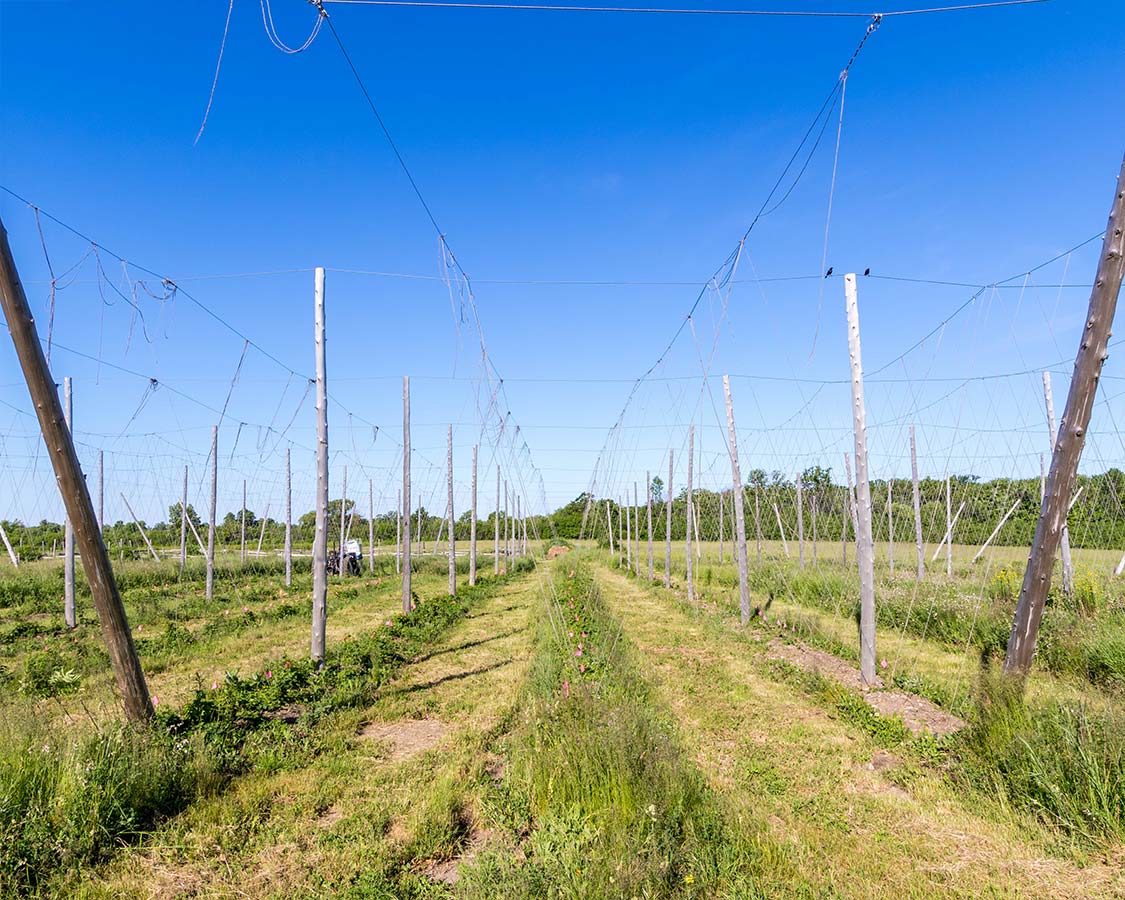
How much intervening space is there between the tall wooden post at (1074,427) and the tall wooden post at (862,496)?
2.31 meters

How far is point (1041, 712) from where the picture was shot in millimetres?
4918

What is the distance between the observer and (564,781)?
456 centimetres

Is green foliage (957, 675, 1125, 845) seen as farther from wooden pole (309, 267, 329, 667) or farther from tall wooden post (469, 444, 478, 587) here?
tall wooden post (469, 444, 478, 587)

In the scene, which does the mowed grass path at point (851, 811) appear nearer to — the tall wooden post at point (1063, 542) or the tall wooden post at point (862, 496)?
the tall wooden post at point (862, 496)

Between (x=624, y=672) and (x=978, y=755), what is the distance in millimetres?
3773

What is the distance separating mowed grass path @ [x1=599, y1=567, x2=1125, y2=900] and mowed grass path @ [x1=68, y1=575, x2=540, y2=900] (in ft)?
6.70

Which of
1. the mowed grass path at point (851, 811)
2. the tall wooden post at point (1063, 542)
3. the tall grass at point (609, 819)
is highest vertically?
the tall wooden post at point (1063, 542)

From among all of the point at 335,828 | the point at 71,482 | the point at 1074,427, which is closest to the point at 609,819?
the point at 335,828

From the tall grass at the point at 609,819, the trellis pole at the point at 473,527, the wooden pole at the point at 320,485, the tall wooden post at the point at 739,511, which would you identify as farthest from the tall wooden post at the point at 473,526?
the tall grass at the point at 609,819

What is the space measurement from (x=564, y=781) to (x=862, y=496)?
533 cm

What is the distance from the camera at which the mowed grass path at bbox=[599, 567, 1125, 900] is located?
362 cm

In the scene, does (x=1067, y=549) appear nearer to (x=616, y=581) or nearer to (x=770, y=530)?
(x=616, y=581)

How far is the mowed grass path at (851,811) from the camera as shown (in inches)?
142

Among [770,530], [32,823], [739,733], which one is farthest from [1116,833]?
[770,530]
